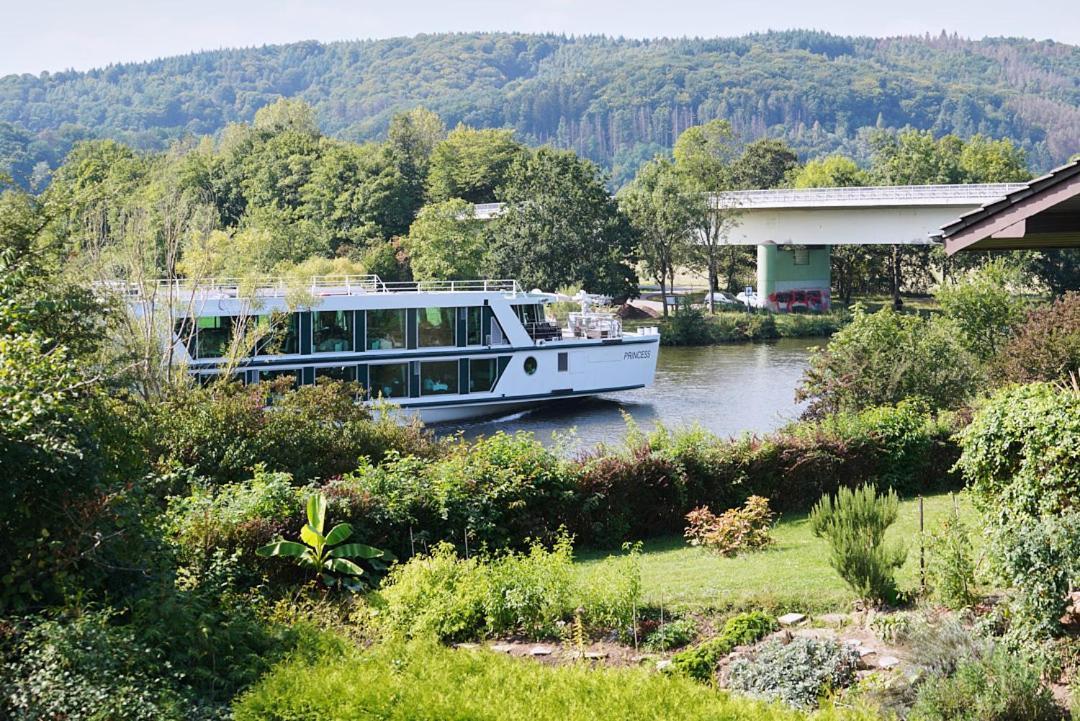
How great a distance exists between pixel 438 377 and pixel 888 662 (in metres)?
26.2

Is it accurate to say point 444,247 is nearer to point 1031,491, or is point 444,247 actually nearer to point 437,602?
point 437,602

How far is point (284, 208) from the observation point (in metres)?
71.6

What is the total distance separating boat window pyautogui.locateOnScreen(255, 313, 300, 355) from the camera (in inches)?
1215

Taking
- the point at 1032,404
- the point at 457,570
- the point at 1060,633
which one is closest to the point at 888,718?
the point at 1060,633

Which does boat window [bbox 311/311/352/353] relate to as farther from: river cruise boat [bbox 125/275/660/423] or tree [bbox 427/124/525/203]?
tree [bbox 427/124/525/203]

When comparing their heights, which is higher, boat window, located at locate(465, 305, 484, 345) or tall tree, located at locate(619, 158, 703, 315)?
tall tree, located at locate(619, 158, 703, 315)

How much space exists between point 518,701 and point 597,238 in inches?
2059

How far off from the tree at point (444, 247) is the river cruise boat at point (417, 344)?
831 inches

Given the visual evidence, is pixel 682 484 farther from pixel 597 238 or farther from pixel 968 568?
pixel 597 238

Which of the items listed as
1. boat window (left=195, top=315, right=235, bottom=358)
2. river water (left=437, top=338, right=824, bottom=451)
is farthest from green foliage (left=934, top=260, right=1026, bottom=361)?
boat window (left=195, top=315, right=235, bottom=358)

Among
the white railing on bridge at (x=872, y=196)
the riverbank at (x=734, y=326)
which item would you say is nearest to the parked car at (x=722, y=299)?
the white railing on bridge at (x=872, y=196)

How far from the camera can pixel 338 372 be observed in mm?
33031

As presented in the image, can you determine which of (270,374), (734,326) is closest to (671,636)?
(270,374)

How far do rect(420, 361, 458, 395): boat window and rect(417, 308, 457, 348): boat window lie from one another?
22.9 inches
